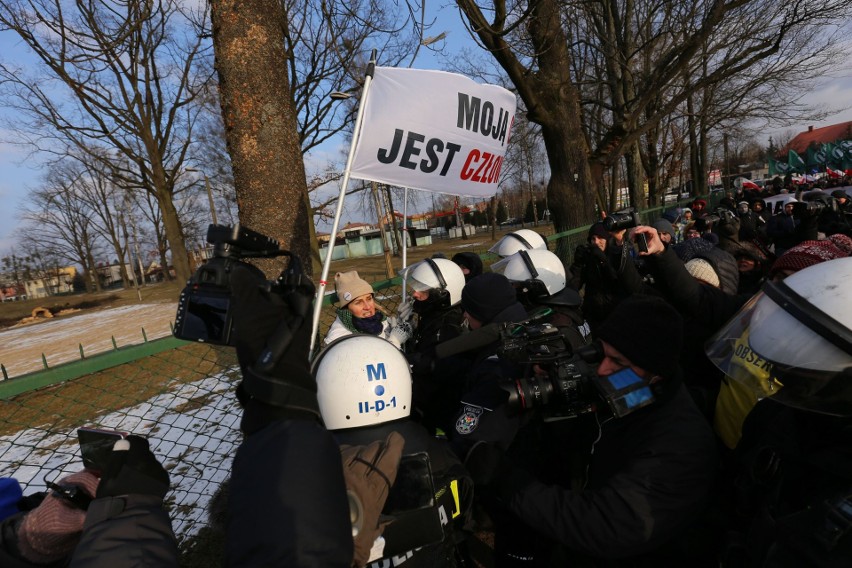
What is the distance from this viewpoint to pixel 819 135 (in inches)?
2689

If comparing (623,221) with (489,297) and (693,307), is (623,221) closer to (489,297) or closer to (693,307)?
(693,307)

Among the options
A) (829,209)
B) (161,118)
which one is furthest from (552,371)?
(161,118)

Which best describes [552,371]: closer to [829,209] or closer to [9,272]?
[829,209]

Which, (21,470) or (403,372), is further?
(21,470)

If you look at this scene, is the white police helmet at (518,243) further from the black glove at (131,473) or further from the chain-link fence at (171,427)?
the black glove at (131,473)

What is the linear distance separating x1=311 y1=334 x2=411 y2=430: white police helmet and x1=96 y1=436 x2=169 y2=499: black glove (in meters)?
0.79

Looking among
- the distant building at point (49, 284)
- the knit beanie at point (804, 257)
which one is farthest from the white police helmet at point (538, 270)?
the distant building at point (49, 284)

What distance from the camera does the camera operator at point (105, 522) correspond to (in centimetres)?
111

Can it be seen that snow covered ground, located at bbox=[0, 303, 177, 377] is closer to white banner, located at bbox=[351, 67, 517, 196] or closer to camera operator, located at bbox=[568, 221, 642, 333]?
white banner, located at bbox=[351, 67, 517, 196]

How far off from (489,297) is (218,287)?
187 cm

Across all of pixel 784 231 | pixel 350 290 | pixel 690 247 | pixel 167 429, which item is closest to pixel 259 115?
pixel 350 290

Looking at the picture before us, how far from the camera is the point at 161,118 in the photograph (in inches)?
655

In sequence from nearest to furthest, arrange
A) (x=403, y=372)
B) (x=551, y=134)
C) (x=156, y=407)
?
(x=403, y=372)
(x=156, y=407)
(x=551, y=134)

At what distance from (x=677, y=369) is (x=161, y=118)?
19.3 m
